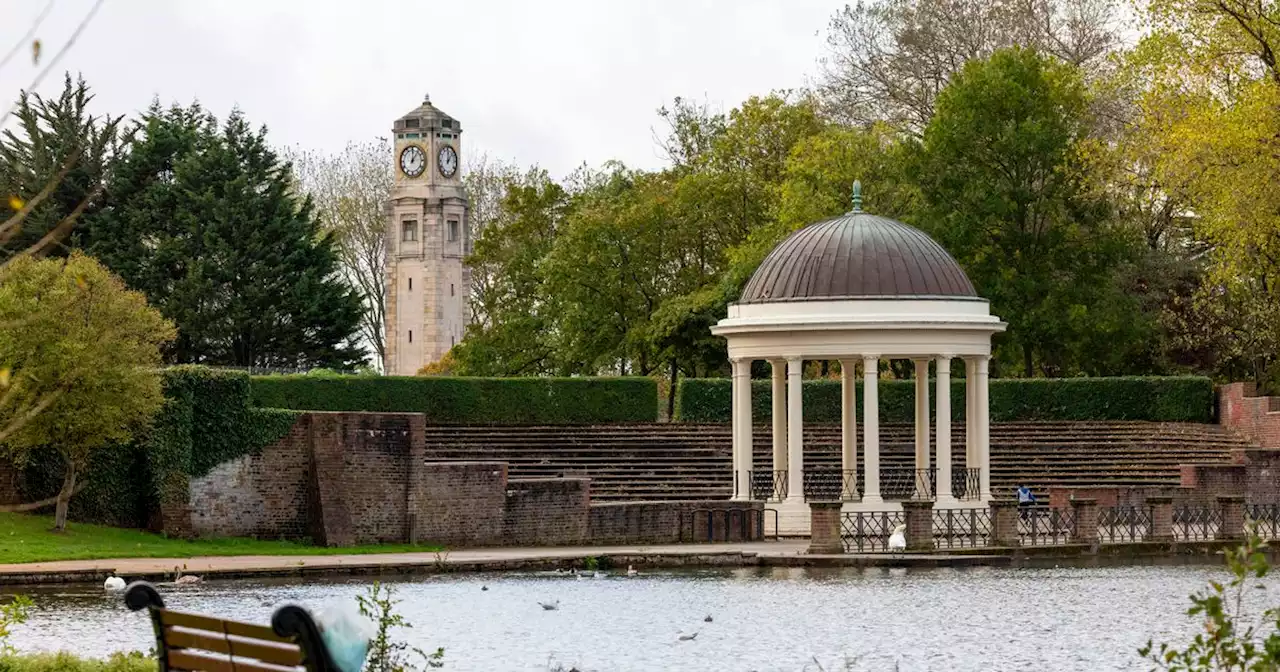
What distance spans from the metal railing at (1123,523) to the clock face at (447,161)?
147 feet

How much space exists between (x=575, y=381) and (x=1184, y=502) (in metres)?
15.4

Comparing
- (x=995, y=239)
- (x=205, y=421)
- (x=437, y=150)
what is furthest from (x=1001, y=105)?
(x=437, y=150)

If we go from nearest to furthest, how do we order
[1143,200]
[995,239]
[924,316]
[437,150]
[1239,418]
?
[924,316]
[1239,418]
[995,239]
[1143,200]
[437,150]

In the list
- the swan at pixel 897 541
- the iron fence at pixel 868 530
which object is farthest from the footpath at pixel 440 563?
the iron fence at pixel 868 530

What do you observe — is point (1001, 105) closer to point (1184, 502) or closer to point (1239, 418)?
point (1239, 418)

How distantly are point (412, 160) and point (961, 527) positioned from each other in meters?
46.5

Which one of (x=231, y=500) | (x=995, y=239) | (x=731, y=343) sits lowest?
(x=231, y=500)

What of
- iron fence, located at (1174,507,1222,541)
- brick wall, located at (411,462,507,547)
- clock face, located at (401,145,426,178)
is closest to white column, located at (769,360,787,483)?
brick wall, located at (411,462,507,547)

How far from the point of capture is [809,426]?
52.3m

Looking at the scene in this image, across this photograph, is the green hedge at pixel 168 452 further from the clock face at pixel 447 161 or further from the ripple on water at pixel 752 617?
the clock face at pixel 447 161

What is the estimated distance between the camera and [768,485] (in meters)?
46.2

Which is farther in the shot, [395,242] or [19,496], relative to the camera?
[395,242]

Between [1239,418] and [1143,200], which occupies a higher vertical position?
[1143,200]

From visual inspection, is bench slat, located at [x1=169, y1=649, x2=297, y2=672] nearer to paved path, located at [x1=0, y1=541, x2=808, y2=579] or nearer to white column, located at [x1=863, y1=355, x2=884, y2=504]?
paved path, located at [x1=0, y1=541, x2=808, y2=579]
